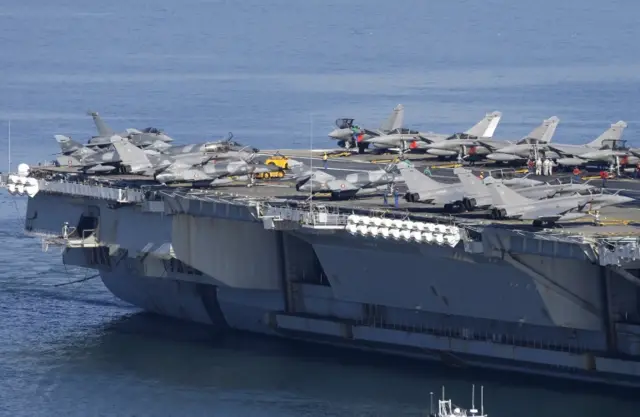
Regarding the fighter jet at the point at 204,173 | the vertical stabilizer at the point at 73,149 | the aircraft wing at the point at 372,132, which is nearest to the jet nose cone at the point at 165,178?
the fighter jet at the point at 204,173

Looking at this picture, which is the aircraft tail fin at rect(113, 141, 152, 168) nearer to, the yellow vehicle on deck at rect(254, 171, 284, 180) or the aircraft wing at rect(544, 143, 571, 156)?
the yellow vehicle on deck at rect(254, 171, 284, 180)

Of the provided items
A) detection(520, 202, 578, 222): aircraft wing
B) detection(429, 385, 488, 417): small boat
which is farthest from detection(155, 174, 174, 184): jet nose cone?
detection(429, 385, 488, 417): small boat

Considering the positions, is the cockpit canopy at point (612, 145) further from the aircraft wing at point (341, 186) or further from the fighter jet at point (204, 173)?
the fighter jet at point (204, 173)

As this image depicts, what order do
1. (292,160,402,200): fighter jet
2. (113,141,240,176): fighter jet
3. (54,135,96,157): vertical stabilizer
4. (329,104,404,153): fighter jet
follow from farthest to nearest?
1. (329,104,404,153): fighter jet
2. (54,135,96,157): vertical stabilizer
3. (113,141,240,176): fighter jet
4. (292,160,402,200): fighter jet

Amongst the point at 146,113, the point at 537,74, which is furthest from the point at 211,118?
the point at 537,74

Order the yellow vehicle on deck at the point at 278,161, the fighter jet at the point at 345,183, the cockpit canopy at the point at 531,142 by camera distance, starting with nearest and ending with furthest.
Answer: the fighter jet at the point at 345,183, the yellow vehicle on deck at the point at 278,161, the cockpit canopy at the point at 531,142
